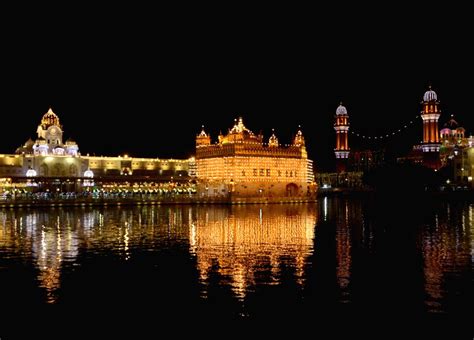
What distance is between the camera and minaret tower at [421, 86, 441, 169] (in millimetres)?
90438

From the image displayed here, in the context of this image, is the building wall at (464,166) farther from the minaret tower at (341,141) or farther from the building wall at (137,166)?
the building wall at (137,166)

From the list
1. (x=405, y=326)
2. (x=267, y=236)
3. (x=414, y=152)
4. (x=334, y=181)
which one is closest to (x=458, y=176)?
(x=414, y=152)

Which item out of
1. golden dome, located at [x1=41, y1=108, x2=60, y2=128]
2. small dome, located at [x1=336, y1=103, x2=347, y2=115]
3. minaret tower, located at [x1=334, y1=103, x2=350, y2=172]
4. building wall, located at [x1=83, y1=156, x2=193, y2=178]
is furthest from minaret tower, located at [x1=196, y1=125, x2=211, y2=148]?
small dome, located at [x1=336, y1=103, x2=347, y2=115]

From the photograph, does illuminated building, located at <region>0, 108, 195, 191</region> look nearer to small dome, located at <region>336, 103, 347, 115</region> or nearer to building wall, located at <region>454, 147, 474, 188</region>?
building wall, located at <region>454, 147, 474, 188</region>

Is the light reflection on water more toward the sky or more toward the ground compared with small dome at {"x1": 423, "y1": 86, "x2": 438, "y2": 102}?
more toward the ground

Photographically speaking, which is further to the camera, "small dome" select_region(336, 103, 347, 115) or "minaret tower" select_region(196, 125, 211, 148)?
"small dome" select_region(336, 103, 347, 115)

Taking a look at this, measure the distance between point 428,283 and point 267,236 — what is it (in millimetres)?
10385

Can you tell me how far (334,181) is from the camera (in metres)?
107

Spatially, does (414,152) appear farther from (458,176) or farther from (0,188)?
(0,188)

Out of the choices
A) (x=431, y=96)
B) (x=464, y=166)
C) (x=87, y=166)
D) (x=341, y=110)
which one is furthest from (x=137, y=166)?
(x=464, y=166)

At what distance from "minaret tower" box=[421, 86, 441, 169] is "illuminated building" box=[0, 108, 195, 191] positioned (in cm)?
3474

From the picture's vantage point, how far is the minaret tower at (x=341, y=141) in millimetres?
110750

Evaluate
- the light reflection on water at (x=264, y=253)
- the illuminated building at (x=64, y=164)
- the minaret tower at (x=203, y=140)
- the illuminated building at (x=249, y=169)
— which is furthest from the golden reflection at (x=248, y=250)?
the illuminated building at (x=64, y=164)

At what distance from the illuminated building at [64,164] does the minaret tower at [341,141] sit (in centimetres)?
3375
